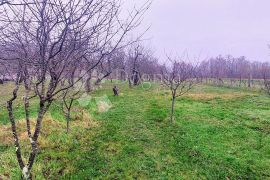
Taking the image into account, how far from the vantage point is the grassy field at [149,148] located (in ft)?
29.1

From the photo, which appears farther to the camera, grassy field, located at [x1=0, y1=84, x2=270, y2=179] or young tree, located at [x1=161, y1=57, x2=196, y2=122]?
young tree, located at [x1=161, y1=57, x2=196, y2=122]

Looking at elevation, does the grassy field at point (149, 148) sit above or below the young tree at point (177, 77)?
below

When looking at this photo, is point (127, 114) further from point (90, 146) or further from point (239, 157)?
point (239, 157)

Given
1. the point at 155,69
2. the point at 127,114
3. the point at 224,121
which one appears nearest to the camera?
the point at 224,121

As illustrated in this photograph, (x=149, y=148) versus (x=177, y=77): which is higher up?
(x=177, y=77)

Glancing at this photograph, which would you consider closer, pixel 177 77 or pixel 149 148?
pixel 149 148

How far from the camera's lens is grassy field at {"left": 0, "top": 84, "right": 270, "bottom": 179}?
888 cm

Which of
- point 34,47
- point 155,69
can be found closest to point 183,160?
point 34,47

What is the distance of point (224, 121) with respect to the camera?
15.8m

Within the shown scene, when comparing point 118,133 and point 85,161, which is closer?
point 85,161

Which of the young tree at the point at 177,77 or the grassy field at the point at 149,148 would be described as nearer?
the grassy field at the point at 149,148

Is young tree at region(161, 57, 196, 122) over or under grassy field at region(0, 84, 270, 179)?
over

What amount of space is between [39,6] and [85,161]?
20.8ft

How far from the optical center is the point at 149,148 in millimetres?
11086
